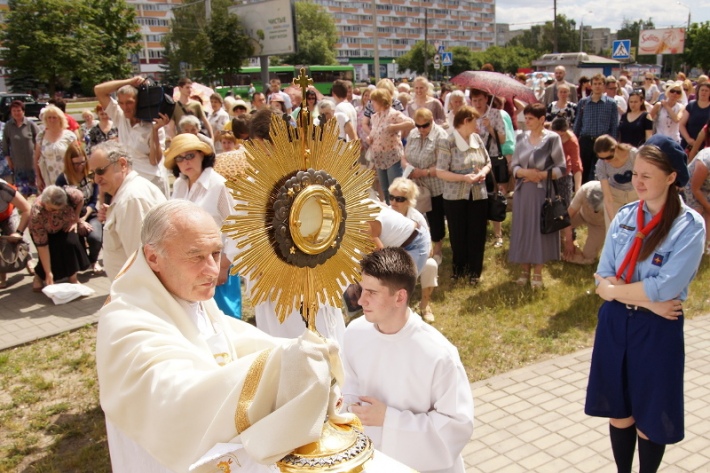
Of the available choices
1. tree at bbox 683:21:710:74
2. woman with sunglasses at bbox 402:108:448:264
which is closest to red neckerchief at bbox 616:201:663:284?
woman with sunglasses at bbox 402:108:448:264

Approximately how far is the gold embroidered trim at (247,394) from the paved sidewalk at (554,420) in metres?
2.79

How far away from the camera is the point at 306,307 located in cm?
175

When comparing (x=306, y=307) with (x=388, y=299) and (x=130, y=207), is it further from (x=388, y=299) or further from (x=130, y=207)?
(x=130, y=207)

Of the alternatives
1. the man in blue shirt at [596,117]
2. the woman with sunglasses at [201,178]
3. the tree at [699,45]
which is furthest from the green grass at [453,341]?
the tree at [699,45]

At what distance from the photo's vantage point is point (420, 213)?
21.1 feet

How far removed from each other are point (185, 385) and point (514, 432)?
3270 millimetres

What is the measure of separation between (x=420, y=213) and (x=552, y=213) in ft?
4.94

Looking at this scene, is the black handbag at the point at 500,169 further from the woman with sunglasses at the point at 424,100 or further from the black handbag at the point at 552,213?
the woman with sunglasses at the point at 424,100

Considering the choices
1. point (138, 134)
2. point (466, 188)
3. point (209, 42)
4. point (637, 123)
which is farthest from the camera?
point (209, 42)

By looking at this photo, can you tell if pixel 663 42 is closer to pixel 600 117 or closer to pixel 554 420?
pixel 600 117

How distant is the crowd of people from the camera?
8.90ft

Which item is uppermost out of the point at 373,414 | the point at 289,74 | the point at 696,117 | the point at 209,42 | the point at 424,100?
the point at 209,42

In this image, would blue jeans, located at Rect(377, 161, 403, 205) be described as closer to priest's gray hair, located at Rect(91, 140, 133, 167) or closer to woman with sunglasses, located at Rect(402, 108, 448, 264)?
woman with sunglasses, located at Rect(402, 108, 448, 264)

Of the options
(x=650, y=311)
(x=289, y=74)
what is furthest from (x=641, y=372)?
(x=289, y=74)
